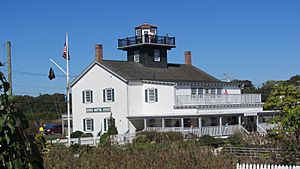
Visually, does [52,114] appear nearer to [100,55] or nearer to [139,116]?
[100,55]

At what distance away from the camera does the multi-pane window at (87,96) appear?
50.6 metres

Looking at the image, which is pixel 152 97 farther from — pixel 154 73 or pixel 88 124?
pixel 88 124

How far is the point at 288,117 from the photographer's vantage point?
60.3 feet

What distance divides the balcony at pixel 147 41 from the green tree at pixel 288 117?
3266cm

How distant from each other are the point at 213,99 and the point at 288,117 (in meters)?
29.5

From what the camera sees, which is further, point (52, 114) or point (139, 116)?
point (52, 114)

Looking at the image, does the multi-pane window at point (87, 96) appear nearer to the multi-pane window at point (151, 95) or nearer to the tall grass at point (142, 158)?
the multi-pane window at point (151, 95)

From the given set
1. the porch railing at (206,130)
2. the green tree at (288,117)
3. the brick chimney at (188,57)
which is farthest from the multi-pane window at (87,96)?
the green tree at (288,117)

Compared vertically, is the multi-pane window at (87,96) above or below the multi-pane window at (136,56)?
below

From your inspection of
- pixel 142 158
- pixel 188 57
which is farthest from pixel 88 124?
pixel 142 158

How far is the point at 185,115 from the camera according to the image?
45.1 m

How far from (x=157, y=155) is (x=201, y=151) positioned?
1.42 metres

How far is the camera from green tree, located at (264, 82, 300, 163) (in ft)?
60.5

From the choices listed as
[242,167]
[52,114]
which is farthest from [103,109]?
[242,167]
